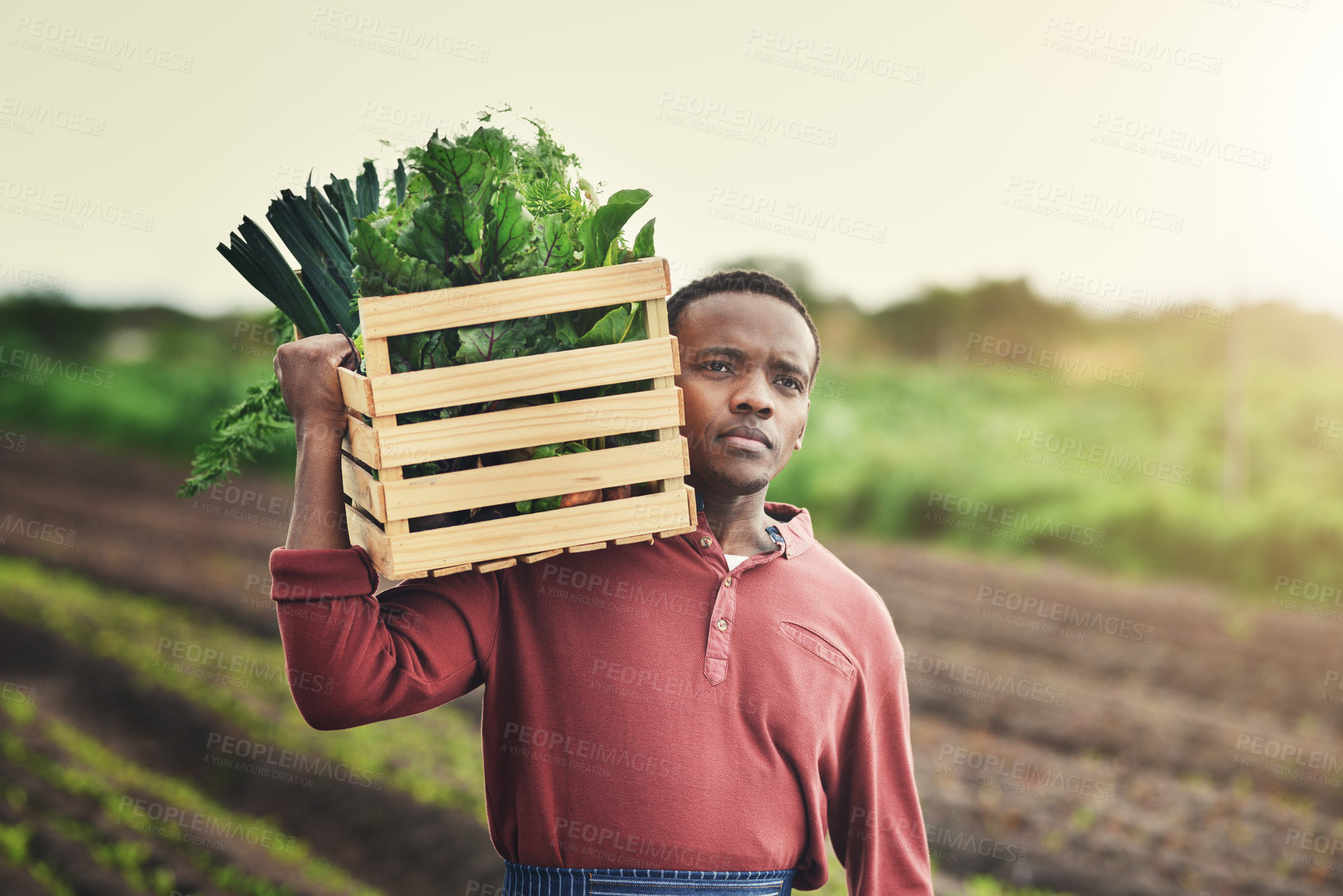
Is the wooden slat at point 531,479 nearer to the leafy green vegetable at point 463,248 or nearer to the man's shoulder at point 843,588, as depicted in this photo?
the leafy green vegetable at point 463,248

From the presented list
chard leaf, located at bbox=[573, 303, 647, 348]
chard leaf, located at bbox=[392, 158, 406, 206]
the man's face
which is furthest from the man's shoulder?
chard leaf, located at bbox=[392, 158, 406, 206]

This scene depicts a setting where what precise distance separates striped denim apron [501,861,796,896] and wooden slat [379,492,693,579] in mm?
575

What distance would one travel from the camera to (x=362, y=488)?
1617 mm

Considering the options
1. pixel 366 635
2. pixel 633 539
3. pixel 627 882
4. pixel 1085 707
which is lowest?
pixel 1085 707

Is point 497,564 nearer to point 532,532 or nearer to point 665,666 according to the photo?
point 532,532

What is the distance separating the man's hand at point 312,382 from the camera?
1596 millimetres

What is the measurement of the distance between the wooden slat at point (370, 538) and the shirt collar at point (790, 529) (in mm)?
586

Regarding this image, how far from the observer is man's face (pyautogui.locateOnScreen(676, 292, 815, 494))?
70.2 inches

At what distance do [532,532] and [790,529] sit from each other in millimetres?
627

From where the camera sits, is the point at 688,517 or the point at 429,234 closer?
the point at 429,234

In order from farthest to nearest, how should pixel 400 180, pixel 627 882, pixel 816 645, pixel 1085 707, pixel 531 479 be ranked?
pixel 1085 707 < pixel 400 180 < pixel 816 645 < pixel 627 882 < pixel 531 479

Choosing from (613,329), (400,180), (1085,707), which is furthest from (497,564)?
(1085,707)

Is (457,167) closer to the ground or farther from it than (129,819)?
farther from it

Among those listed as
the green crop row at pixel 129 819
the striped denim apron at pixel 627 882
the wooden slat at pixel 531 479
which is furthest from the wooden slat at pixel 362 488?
the green crop row at pixel 129 819
